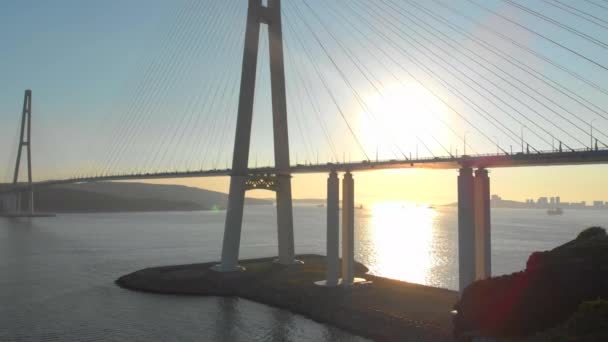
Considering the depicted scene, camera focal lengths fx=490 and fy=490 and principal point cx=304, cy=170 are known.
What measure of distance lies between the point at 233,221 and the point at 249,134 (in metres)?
6.40

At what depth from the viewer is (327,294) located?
1111 inches

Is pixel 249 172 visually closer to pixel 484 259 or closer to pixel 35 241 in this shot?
pixel 484 259

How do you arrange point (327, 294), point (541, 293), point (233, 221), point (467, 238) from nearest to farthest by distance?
point (541, 293) < point (467, 238) < point (327, 294) < point (233, 221)

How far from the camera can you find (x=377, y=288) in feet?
95.9

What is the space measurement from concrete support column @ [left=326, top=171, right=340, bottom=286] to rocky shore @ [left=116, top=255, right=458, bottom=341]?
43.5 inches

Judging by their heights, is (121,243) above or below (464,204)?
below

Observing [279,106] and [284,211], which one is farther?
[284,211]

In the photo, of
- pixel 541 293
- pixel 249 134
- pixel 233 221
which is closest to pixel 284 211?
pixel 233 221

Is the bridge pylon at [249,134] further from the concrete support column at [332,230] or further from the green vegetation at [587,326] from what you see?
the green vegetation at [587,326]

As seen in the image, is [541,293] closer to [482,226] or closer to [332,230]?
[482,226]

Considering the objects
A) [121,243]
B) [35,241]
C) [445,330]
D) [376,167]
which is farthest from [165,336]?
[35,241]

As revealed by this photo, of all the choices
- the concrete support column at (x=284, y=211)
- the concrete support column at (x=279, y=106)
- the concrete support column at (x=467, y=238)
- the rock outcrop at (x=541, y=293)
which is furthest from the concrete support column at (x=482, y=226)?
the concrete support column at (x=284, y=211)

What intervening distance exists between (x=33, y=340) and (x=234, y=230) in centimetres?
1614

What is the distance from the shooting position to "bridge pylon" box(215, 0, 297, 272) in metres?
34.8
